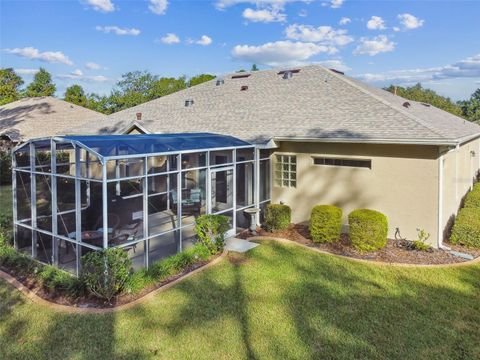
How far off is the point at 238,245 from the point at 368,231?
11.8 feet

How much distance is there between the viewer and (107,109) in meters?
42.2

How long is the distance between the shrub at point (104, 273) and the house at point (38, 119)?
1596cm

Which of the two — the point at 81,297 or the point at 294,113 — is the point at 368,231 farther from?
the point at 81,297

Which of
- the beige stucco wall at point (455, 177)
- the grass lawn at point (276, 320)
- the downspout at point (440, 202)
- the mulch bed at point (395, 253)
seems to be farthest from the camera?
the beige stucco wall at point (455, 177)

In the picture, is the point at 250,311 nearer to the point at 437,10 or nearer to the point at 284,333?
the point at 284,333

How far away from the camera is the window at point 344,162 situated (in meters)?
10.9

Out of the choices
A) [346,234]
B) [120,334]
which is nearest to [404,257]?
[346,234]

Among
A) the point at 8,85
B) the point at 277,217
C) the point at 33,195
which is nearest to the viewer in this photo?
the point at 33,195

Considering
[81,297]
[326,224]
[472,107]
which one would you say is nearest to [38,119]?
[81,297]

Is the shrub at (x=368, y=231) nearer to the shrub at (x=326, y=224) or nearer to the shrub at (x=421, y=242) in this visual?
the shrub at (x=326, y=224)

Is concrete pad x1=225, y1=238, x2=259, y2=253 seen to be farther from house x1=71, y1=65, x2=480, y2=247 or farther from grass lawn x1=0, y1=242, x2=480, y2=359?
house x1=71, y1=65, x2=480, y2=247

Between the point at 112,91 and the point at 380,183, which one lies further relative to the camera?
the point at 112,91

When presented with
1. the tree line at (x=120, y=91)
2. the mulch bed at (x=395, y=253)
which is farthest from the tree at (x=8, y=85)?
the mulch bed at (x=395, y=253)

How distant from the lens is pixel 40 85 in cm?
4353
